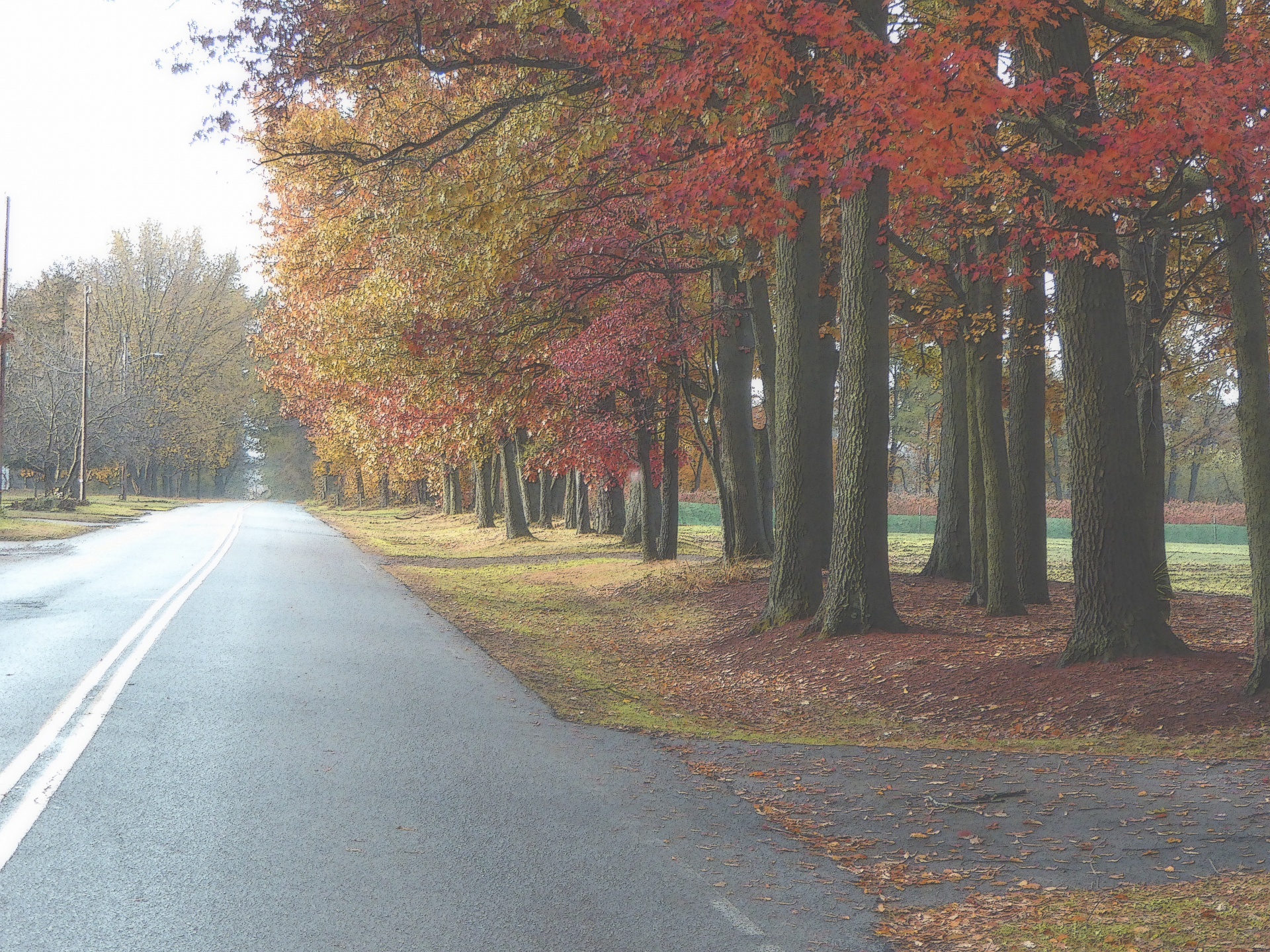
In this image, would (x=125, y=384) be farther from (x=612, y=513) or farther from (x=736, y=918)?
(x=736, y=918)

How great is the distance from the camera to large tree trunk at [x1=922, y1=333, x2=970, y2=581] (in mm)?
17125

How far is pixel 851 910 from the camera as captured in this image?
16.6ft

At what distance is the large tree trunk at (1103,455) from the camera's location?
1009 centimetres

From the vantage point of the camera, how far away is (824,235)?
1812cm

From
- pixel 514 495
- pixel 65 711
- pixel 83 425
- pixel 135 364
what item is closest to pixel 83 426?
pixel 83 425

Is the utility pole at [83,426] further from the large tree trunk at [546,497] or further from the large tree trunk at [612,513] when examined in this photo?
the large tree trunk at [612,513]

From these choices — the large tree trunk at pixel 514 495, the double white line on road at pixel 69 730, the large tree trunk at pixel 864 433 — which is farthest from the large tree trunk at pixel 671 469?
the double white line on road at pixel 69 730

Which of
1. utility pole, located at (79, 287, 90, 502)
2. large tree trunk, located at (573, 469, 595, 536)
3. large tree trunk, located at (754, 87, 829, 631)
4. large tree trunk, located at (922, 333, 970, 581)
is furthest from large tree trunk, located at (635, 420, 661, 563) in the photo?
utility pole, located at (79, 287, 90, 502)

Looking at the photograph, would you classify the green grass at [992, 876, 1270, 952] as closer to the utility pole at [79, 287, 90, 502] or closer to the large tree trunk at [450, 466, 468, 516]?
the large tree trunk at [450, 466, 468, 516]

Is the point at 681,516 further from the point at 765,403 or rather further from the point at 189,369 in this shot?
the point at 189,369

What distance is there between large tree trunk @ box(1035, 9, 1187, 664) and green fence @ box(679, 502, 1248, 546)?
39.7m

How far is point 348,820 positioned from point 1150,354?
1151 centimetres

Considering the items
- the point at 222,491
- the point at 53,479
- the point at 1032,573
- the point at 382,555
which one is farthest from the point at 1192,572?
the point at 222,491

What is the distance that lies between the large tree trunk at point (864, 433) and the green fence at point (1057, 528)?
124ft
